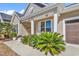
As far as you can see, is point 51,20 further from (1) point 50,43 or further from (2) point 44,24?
(1) point 50,43

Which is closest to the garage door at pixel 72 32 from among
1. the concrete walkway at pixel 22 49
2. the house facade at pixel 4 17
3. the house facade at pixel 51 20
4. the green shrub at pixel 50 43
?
the house facade at pixel 51 20

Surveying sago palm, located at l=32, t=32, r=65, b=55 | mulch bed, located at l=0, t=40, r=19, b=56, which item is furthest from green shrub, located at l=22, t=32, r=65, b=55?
mulch bed, located at l=0, t=40, r=19, b=56

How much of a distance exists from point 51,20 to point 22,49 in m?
2.40

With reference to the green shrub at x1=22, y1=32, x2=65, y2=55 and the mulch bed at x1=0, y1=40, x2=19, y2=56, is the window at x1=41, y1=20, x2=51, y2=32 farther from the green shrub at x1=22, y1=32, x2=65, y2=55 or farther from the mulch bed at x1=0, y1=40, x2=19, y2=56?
the mulch bed at x1=0, y1=40, x2=19, y2=56

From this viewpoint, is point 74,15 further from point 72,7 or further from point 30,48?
point 30,48

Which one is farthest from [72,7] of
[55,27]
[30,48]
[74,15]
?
[30,48]

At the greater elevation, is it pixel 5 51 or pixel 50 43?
pixel 50 43

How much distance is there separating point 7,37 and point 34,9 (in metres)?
2.53

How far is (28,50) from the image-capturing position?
32.1 feet

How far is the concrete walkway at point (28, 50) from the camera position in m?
9.33

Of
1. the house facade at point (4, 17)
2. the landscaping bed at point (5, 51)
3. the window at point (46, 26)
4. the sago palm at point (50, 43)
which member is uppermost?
the house facade at point (4, 17)

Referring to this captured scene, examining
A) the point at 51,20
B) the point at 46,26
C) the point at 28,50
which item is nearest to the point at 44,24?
the point at 46,26

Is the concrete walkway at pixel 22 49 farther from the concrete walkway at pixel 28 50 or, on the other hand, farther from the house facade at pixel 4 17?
the house facade at pixel 4 17

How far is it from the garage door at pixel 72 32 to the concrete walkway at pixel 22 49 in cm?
193
